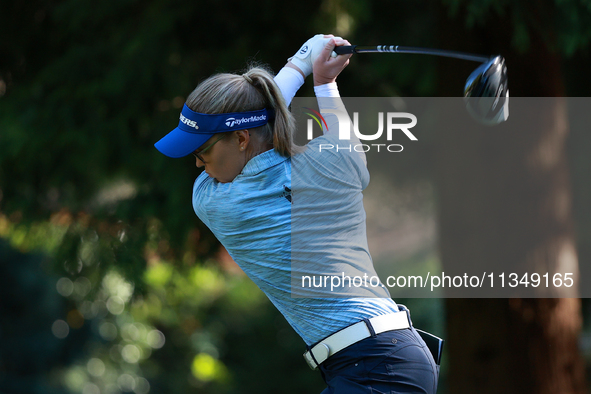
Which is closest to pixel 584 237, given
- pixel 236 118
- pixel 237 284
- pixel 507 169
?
pixel 507 169

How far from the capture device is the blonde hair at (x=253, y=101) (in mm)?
1875

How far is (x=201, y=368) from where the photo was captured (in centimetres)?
751

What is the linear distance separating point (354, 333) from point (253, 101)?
2.39 ft

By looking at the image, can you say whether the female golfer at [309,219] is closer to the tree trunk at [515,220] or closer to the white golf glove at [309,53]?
the white golf glove at [309,53]

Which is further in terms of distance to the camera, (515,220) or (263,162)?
(515,220)

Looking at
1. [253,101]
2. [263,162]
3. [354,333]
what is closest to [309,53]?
[253,101]

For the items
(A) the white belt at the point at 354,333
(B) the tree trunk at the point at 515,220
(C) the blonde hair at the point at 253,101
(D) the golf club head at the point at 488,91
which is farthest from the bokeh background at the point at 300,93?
(A) the white belt at the point at 354,333

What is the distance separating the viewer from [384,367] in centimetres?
183

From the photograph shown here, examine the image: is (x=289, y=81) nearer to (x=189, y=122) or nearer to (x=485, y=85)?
(x=189, y=122)

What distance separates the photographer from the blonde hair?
73.8 inches

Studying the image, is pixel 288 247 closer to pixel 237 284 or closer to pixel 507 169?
pixel 507 169

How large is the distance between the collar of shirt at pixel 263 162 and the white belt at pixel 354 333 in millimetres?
519

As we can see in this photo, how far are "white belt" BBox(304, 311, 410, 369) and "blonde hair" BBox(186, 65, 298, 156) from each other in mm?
536

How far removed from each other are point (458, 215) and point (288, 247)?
2214 millimetres
